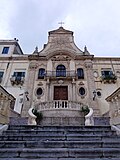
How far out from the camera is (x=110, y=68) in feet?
63.5

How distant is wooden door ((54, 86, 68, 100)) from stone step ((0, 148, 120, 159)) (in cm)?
1331

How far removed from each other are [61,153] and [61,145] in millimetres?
467

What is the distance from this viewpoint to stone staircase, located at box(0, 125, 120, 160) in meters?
3.63

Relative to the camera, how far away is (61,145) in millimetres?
4180

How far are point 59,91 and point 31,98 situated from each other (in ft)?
11.4

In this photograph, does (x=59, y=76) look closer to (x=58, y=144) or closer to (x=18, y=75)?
(x=18, y=75)

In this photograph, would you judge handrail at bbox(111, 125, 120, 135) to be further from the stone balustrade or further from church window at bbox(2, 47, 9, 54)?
church window at bbox(2, 47, 9, 54)

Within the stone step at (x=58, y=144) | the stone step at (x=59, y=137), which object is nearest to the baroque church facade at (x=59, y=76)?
the stone step at (x=59, y=137)

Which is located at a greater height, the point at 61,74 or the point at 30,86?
the point at 61,74

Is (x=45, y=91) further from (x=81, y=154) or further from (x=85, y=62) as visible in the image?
(x=81, y=154)

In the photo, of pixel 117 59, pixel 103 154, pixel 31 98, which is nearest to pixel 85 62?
pixel 117 59

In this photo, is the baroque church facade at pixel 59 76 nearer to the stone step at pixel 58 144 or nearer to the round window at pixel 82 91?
the round window at pixel 82 91

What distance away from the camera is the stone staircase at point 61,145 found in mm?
3631

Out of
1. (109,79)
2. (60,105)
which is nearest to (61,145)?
(60,105)
